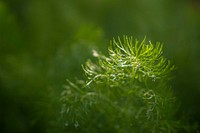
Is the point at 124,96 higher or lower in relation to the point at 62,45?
lower

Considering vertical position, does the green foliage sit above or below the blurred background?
below

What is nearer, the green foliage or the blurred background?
the green foliage

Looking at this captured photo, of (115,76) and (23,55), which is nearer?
(115,76)

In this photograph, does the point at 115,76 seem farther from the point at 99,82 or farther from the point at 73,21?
the point at 73,21

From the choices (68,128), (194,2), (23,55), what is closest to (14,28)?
(23,55)

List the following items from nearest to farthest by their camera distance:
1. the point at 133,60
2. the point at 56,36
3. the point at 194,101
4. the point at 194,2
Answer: the point at 133,60 → the point at 194,101 → the point at 56,36 → the point at 194,2
